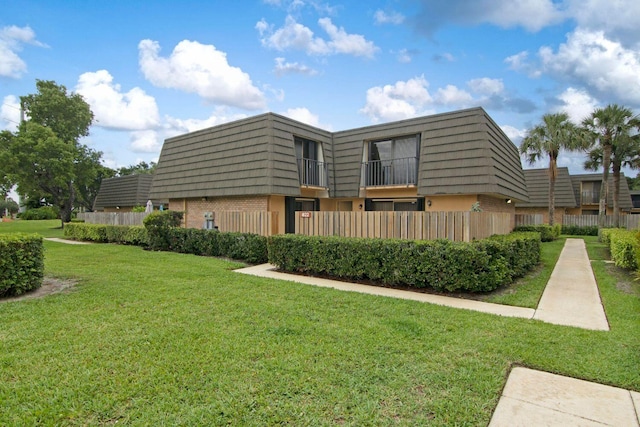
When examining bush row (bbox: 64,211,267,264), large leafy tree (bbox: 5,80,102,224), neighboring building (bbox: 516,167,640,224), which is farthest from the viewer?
neighboring building (bbox: 516,167,640,224)

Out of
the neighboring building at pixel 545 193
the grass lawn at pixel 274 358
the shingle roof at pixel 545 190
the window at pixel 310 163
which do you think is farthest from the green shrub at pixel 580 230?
the grass lawn at pixel 274 358

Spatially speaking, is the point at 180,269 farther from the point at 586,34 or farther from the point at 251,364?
the point at 586,34

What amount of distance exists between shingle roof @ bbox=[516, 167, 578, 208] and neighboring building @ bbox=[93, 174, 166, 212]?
106 ft

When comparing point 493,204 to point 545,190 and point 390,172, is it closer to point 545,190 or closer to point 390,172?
point 390,172

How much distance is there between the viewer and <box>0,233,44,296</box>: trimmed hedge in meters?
6.19

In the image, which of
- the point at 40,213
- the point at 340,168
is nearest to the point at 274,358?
the point at 340,168

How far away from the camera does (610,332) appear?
185 inches

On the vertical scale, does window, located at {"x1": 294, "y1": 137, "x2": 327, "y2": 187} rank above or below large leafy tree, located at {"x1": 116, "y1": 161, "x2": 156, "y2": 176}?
below

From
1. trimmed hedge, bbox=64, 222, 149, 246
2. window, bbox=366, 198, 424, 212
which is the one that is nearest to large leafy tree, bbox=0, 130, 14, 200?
trimmed hedge, bbox=64, 222, 149, 246

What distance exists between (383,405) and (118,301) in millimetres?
5239

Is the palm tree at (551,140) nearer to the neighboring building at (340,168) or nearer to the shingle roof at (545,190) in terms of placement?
the shingle roof at (545,190)

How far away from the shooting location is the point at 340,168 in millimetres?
15727

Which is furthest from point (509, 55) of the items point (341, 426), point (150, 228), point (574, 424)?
point (150, 228)

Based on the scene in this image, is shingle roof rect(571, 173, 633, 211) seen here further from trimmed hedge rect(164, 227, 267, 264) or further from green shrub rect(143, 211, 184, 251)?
green shrub rect(143, 211, 184, 251)
